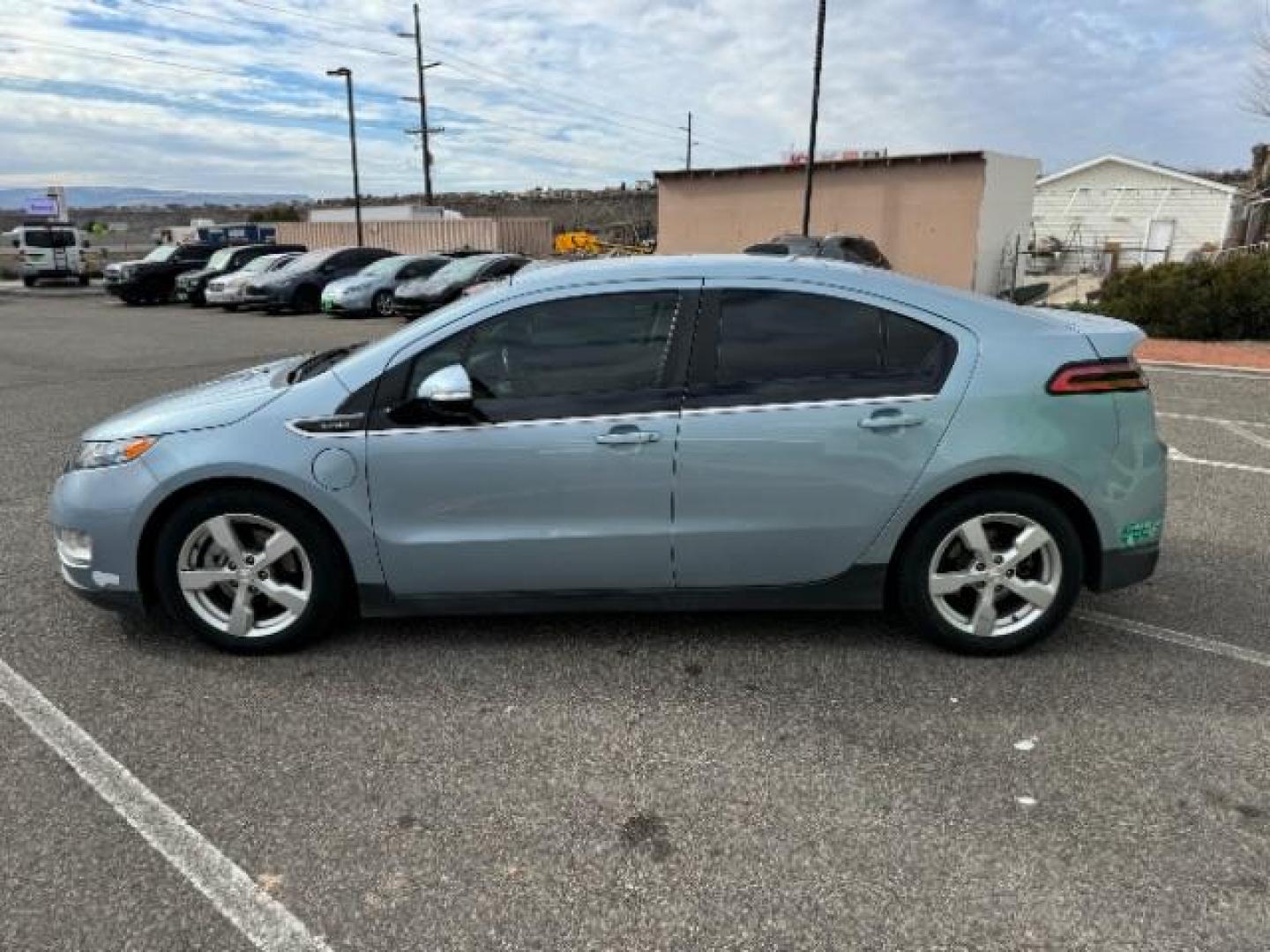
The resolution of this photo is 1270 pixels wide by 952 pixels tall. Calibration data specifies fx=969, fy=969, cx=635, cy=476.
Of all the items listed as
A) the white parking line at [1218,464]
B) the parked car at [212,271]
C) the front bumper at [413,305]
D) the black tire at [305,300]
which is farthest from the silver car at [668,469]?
the parked car at [212,271]

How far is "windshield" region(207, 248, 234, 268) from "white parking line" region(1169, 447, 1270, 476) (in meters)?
25.4

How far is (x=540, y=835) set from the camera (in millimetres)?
2762

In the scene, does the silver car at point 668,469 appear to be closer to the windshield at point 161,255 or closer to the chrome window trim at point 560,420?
the chrome window trim at point 560,420

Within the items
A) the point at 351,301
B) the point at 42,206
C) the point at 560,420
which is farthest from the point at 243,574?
the point at 42,206

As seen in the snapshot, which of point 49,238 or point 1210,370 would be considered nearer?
point 1210,370

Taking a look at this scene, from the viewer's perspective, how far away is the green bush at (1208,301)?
1384 cm

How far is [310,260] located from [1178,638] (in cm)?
2353

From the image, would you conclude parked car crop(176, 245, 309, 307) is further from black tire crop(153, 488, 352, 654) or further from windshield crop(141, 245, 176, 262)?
black tire crop(153, 488, 352, 654)

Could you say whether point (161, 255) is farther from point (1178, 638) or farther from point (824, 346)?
point (1178, 638)

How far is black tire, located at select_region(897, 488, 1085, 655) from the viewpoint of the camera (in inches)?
145

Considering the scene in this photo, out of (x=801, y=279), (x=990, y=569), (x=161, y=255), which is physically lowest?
(x=990, y=569)

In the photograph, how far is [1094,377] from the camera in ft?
12.1

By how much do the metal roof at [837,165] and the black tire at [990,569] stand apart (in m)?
23.0

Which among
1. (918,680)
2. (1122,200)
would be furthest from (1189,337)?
(1122,200)
